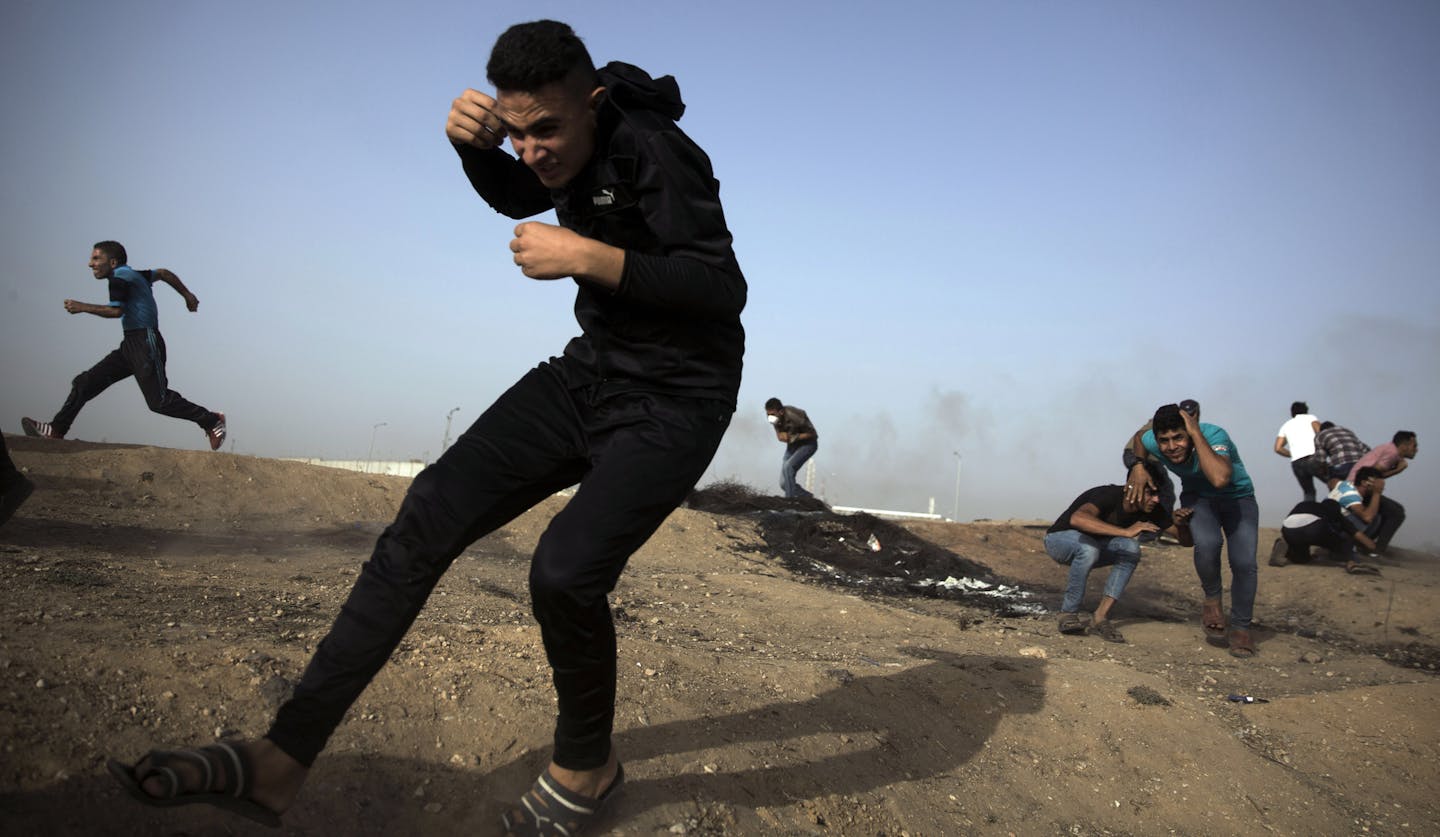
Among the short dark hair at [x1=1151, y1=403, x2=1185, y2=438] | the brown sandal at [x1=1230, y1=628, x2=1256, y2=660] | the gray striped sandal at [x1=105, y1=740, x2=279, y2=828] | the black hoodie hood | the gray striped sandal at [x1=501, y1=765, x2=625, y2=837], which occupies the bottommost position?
the brown sandal at [x1=1230, y1=628, x2=1256, y2=660]

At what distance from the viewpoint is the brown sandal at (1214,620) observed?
6.77 meters

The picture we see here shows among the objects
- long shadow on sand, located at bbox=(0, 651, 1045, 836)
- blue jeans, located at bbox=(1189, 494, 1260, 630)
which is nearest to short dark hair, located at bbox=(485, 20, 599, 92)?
long shadow on sand, located at bbox=(0, 651, 1045, 836)

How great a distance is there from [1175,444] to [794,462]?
7836 millimetres

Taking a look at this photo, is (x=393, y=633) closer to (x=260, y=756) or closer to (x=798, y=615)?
Result: (x=260, y=756)

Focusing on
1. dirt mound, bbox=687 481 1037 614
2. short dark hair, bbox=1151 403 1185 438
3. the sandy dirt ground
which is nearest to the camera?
the sandy dirt ground

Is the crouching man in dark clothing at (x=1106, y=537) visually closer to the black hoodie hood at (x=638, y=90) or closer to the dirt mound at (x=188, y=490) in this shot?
the black hoodie hood at (x=638, y=90)

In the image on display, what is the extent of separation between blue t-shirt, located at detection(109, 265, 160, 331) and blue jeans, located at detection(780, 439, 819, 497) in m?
8.49

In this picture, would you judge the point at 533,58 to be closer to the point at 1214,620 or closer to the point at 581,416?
the point at 581,416

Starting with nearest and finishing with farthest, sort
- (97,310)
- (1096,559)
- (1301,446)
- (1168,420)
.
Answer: (1168,420), (1096,559), (97,310), (1301,446)

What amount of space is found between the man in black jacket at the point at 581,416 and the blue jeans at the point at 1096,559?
581cm

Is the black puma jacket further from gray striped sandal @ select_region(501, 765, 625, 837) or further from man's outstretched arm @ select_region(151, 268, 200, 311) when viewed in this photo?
man's outstretched arm @ select_region(151, 268, 200, 311)

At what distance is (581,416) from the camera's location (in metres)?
2.43

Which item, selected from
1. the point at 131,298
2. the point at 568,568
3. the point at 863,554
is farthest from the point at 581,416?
the point at 863,554

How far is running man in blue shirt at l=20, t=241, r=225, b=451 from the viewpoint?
8.12 metres
